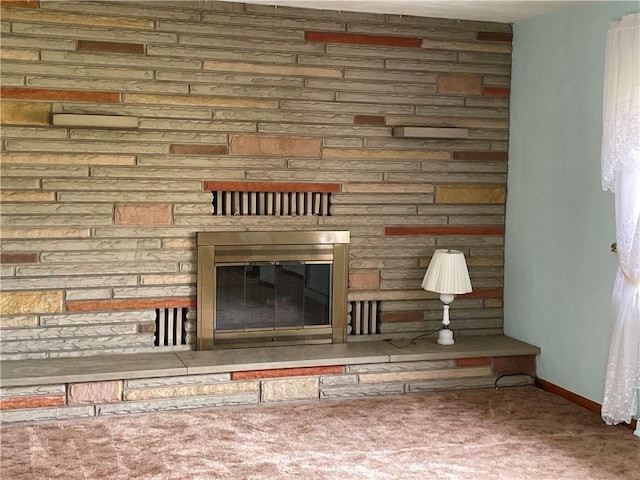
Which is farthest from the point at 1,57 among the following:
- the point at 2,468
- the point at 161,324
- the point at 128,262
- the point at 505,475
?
the point at 505,475

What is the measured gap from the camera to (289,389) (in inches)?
186

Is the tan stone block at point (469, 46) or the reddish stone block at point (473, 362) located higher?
the tan stone block at point (469, 46)

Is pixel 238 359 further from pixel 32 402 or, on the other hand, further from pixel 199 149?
pixel 199 149

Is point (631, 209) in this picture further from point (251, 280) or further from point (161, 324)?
point (161, 324)

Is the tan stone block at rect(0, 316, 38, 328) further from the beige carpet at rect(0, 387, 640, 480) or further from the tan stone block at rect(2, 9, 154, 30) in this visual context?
the tan stone block at rect(2, 9, 154, 30)

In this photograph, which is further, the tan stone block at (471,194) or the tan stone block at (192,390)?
the tan stone block at (471,194)

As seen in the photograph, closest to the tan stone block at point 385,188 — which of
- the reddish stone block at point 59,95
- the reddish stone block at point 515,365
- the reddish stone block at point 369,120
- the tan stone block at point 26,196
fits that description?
the reddish stone block at point 369,120

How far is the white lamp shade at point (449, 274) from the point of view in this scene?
509 cm

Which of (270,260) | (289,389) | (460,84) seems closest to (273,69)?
(270,260)

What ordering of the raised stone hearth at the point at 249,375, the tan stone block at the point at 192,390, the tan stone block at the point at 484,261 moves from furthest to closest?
the tan stone block at the point at 484,261 < the tan stone block at the point at 192,390 < the raised stone hearth at the point at 249,375

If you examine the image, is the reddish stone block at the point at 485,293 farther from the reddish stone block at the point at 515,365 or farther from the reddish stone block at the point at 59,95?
the reddish stone block at the point at 59,95

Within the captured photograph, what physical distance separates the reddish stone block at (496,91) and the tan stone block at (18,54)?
2.85 meters

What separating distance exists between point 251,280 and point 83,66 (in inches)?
62.7

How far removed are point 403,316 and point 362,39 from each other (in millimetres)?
1820
